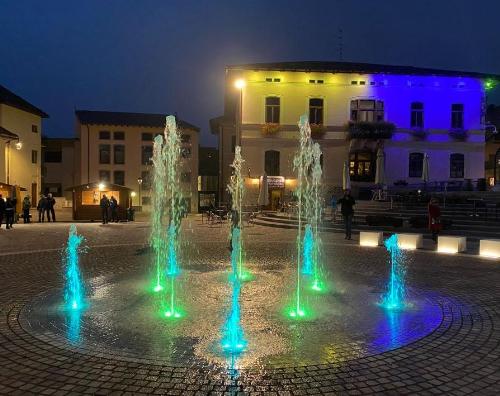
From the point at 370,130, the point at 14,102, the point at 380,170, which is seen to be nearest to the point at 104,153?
the point at 14,102

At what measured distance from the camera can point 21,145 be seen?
130ft

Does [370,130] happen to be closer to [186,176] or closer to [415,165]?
[415,165]

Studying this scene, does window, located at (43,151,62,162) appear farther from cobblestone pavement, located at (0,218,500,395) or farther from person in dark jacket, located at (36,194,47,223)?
cobblestone pavement, located at (0,218,500,395)

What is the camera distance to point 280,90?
111 feet

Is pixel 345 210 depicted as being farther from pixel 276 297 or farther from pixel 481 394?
→ pixel 481 394

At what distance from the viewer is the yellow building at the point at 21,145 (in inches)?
1543

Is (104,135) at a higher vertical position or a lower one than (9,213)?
higher

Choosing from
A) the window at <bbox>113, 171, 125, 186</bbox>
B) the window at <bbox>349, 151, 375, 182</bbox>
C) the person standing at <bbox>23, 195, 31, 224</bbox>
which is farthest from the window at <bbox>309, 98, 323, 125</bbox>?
the window at <bbox>113, 171, 125, 186</bbox>

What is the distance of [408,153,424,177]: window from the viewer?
114ft

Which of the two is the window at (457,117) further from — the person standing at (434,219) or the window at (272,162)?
the person standing at (434,219)

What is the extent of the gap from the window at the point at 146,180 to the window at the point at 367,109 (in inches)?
1099

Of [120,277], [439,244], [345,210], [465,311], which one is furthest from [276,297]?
[345,210]

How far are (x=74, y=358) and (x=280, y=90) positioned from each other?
30.8 meters

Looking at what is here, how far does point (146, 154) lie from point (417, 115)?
3177cm
